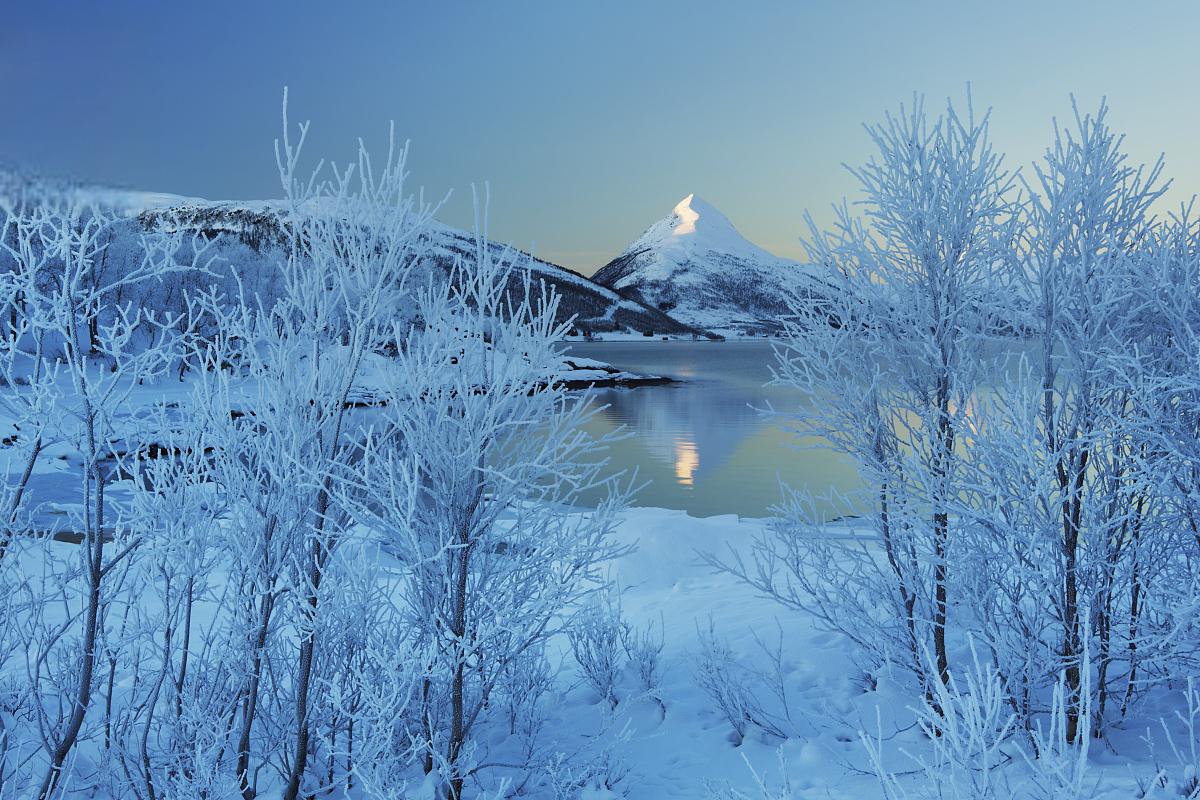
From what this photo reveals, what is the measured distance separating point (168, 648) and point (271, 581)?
3.26 feet

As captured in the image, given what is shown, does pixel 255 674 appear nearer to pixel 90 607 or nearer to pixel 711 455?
pixel 90 607

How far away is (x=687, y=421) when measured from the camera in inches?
1704

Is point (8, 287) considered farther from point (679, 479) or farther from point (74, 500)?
point (679, 479)

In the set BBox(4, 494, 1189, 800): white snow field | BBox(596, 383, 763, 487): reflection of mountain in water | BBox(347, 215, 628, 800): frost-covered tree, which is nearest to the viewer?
BBox(347, 215, 628, 800): frost-covered tree

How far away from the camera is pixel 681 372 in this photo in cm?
8681

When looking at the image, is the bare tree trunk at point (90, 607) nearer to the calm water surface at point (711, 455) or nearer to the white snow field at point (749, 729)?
the white snow field at point (749, 729)

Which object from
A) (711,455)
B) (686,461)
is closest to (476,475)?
(686,461)

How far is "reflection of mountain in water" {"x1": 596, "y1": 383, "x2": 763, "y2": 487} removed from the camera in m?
31.3

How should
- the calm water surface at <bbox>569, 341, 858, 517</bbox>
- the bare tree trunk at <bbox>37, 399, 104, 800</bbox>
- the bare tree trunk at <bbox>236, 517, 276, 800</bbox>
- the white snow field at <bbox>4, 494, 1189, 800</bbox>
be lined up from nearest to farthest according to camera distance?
the bare tree trunk at <bbox>37, 399, 104, 800</bbox> → the bare tree trunk at <bbox>236, 517, 276, 800</bbox> → the white snow field at <bbox>4, 494, 1189, 800</bbox> → the calm water surface at <bbox>569, 341, 858, 517</bbox>

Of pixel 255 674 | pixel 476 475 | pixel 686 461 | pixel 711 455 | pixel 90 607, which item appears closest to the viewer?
pixel 90 607

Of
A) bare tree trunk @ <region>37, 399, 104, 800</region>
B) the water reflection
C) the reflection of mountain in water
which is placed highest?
bare tree trunk @ <region>37, 399, 104, 800</region>

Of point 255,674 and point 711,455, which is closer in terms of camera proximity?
point 255,674

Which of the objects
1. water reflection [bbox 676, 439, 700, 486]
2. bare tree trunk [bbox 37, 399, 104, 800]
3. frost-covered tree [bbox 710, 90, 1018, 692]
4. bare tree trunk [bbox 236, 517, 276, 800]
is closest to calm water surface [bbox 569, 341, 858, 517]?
water reflection [bbox 676, 439, 700, 486]

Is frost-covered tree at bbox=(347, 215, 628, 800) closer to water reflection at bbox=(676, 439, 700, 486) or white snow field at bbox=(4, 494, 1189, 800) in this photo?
white snow field at bbox=(4, 494, 1189, 800)
